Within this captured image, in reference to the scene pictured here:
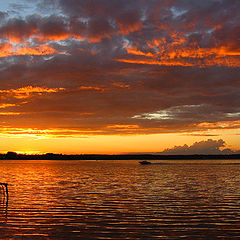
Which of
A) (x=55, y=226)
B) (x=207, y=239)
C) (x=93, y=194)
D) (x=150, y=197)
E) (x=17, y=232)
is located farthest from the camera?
(x=93, y=194)

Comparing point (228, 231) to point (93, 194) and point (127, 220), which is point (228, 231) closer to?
point (127, 220)

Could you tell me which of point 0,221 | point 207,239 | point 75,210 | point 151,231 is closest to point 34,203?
point 75,210

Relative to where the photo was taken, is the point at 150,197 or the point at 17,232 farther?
the point at 150,197

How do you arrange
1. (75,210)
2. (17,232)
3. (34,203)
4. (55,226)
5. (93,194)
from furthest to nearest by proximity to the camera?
(93,194), (34,203), (75,210), (55,226), (17,232)

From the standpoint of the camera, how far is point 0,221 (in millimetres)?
32281

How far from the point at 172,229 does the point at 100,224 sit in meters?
6.56

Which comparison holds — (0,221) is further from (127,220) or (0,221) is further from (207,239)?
(207,239)

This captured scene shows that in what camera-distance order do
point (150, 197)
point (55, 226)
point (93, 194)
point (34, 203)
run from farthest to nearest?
point (93, 194)
point (150, 197)
point (34, 203)
point (55, 226)

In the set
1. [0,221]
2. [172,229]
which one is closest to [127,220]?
[172,229]

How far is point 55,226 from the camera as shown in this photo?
30.1m

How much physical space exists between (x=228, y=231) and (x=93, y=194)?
2826cm

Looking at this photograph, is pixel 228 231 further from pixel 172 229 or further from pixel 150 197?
pixel 150 197

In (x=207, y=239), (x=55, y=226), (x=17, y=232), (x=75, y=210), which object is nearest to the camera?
(x=207, y=239)

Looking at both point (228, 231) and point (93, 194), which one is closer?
point (228, 231)
